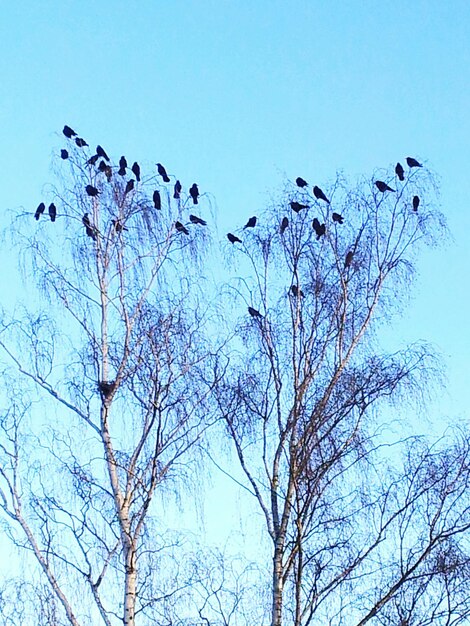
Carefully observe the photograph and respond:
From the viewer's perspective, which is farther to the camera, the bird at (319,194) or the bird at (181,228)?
the bird at (181,228)

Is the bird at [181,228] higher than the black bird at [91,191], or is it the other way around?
the black bird at [91,191]

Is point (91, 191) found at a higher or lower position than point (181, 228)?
higher

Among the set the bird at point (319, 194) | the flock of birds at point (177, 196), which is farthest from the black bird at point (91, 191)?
the bird at point (319, 194)

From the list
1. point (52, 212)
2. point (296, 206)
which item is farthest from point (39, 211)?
point (296, 206)

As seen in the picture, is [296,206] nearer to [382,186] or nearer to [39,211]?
[382,186]

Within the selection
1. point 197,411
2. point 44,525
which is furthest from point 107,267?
point 44,525

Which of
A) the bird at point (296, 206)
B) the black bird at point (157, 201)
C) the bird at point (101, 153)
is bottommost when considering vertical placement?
the bird at point (296, 206)

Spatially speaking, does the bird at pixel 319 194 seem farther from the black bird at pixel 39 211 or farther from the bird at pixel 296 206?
the black bird at pixel 39 211

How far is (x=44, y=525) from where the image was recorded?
15.9m

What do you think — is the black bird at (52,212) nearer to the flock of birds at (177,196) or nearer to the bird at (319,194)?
the flock of birds at (177,196)

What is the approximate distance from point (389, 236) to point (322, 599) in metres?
4.72

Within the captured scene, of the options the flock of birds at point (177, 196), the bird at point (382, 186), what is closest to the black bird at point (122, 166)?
the flock of birds at point (177, 196)

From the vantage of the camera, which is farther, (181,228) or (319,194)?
(181,228)

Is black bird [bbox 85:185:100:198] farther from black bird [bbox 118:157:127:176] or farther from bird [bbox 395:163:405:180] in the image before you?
bird [bbox 395:163:405:180]
